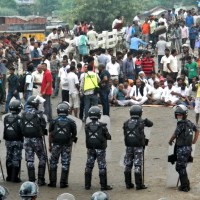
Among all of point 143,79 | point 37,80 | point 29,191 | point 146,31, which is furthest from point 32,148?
point 146,31

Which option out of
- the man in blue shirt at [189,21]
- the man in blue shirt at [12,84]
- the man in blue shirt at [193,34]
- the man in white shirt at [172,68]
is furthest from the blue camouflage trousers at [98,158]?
the man in blue shirt at [189,21]

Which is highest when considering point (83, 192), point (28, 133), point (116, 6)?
point (116, 6)

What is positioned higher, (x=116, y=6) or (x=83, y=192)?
(x=116, y=6)

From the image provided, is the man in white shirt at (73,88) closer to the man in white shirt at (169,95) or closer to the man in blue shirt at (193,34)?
the man in white shirt at (169,95)

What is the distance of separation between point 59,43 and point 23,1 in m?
29.1

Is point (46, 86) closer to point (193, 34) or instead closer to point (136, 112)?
point (136, 112)

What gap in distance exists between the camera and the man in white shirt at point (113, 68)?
84.7 feet

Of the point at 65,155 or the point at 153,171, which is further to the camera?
the point at 153,171

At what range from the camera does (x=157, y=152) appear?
18.5 m

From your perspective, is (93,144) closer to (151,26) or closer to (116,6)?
(151,26)

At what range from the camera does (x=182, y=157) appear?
14.9 metres

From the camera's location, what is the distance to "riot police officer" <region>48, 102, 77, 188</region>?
15094 millimetres

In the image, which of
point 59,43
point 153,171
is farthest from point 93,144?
point 59,43

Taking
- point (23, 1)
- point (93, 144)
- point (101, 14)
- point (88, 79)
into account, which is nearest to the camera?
point (93, 144)
